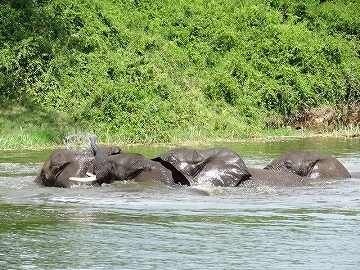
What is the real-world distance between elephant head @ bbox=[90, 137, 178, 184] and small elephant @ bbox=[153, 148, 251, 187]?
217 mm

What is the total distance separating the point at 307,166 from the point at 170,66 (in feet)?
54.6

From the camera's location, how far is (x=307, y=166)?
13461 millimetres

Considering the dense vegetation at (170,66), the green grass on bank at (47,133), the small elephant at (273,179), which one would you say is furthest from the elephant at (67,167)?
the dense vegetation at (170,66)

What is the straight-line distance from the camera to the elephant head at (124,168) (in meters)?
12.0

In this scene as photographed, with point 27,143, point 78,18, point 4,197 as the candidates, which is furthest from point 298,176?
point 78,18

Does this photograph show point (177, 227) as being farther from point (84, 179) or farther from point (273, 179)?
point (273, 179)

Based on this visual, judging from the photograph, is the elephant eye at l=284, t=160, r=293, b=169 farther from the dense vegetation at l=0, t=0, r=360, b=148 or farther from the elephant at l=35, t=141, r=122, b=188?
the dense vegetation at l=0, t=0, r=360, b=148

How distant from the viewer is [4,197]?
38.7ft

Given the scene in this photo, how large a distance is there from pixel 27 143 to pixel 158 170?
10052mm

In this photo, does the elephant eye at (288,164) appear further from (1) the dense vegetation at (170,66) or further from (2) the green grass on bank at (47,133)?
(1) the dense vegetation at (170,66)

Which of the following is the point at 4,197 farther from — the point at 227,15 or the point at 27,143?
the point at 227,15

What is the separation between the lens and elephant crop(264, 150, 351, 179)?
1340 cm

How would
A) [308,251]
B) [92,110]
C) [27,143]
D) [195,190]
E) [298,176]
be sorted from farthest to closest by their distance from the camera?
[92,110] < [27,143] < [298,176] < [195,190] < [308,251]

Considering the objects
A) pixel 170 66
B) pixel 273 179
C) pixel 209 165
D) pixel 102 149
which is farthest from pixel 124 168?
pixel 170 66
